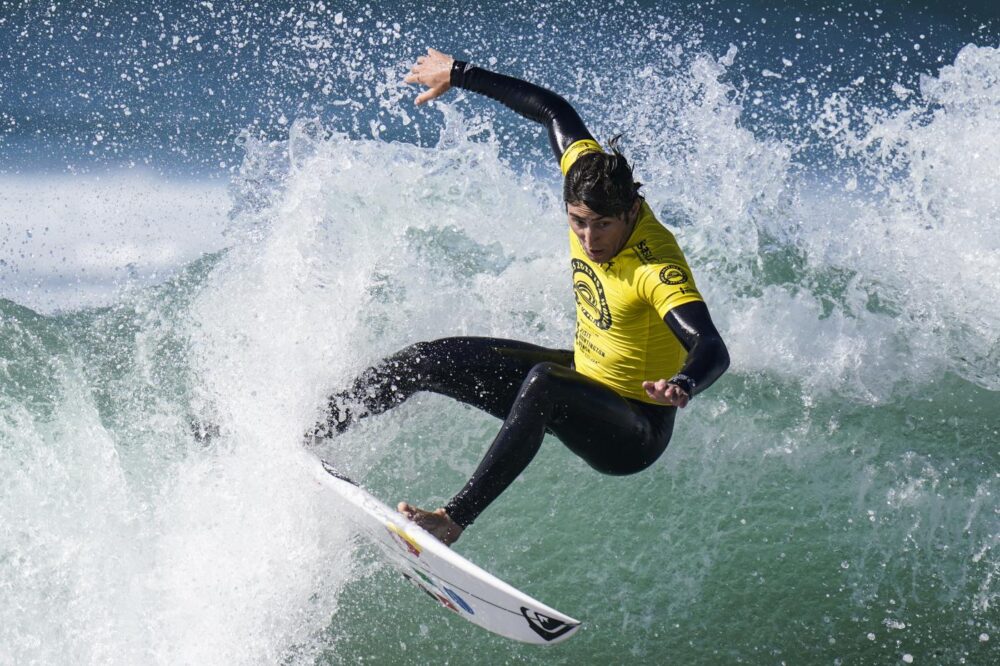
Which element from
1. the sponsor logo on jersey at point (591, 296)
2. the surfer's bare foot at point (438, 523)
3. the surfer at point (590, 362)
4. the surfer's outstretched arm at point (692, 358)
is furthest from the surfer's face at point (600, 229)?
the surfer's bare foot at point (438, 523)

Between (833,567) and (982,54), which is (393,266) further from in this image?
(982,54)

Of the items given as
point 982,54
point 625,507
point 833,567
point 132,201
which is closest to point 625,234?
point 625,507

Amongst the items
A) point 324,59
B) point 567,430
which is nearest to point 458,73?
point 567,430

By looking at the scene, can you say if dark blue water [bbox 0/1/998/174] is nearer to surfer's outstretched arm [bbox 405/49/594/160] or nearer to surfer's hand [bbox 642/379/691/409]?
surfer's outstretched arm [bbox 405/49/594/160]

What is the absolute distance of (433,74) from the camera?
4566mm

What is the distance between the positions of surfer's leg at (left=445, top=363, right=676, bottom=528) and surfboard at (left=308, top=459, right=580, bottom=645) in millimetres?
162

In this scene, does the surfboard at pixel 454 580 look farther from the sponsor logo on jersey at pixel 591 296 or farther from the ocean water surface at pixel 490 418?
the sponsor logo on jersey at pixel 591 296

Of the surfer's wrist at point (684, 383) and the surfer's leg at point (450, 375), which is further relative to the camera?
the surfer's leg at point (450, 375)

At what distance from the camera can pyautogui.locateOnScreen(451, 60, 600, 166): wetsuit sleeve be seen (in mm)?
4242

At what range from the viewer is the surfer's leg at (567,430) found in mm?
3391

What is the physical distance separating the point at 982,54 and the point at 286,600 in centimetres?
611

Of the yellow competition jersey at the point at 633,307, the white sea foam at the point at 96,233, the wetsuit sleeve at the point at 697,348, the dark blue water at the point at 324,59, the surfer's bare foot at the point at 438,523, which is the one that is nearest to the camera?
the wetsuit sleeve at the point at 697,348

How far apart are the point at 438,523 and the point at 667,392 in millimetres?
958

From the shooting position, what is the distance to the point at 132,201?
352 inches
